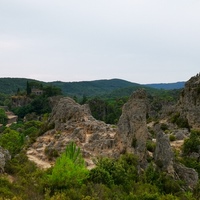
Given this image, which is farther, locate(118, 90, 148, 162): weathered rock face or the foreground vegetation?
locate(118, 90, 148, 162): weathered rock face

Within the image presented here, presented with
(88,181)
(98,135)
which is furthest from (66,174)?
(98,135)

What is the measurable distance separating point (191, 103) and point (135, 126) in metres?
20.6

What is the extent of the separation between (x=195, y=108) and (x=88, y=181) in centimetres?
2679

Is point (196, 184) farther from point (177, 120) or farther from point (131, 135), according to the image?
point (177, 120)

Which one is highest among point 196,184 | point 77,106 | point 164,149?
point 77,106

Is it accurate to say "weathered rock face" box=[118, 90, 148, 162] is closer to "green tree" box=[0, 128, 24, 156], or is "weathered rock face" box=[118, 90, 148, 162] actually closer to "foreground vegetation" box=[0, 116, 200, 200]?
"foreground vegetation" box=[0, 116, 200, 200]

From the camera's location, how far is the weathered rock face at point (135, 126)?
31.2 m

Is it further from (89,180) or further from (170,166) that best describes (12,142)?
(170,166)

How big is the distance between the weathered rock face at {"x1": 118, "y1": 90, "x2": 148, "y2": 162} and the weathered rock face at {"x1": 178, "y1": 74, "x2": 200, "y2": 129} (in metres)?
16.4

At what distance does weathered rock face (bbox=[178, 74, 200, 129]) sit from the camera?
4747cm

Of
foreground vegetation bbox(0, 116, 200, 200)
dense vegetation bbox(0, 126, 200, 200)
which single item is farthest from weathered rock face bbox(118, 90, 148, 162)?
dense vegetation bbox(0, 126, 200, 200)

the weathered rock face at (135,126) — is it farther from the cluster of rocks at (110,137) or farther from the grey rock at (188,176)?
the grey rock at (188,176)

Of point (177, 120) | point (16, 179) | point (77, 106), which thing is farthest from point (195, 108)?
point (16, 179)

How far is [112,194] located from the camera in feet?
74.4
